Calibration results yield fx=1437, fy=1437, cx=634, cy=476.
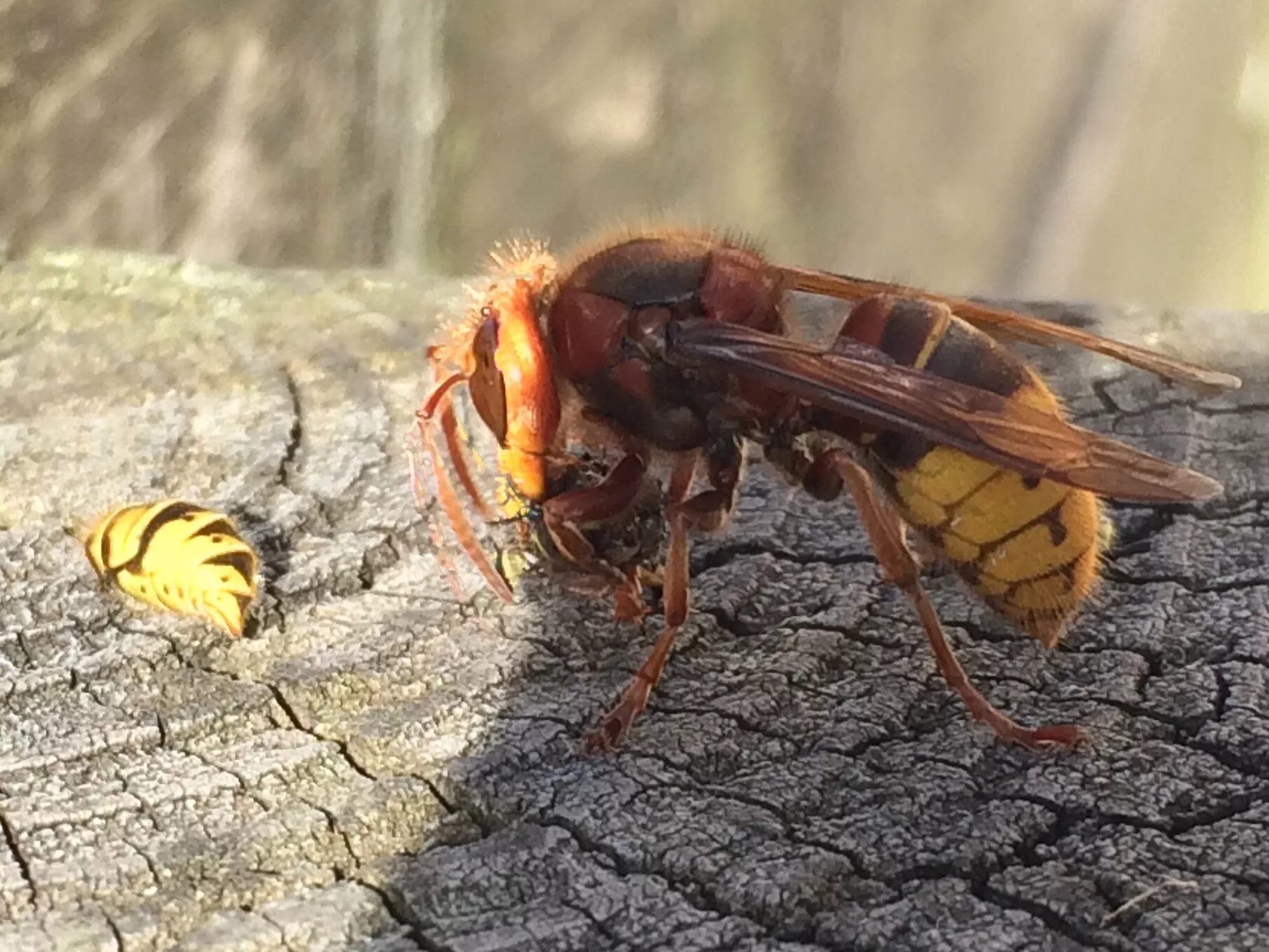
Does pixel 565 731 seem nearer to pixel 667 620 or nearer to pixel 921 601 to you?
pixel 667 620

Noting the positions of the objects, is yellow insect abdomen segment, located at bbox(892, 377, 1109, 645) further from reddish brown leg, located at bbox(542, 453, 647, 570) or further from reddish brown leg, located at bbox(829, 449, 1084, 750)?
reddish brown leg, located at bbox(542, 453, 647, 570)

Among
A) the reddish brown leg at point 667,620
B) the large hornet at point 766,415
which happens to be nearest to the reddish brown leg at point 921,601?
the large hornet at point 766,415

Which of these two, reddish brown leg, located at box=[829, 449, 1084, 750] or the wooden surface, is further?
reddish brown leg, located at box=[829, 449, 1084, 750]

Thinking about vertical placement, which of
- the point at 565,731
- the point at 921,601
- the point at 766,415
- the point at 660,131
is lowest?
the point at 565,731

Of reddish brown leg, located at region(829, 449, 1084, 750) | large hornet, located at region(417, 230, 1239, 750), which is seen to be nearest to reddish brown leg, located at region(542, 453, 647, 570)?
large hornet, located at region(417, 230, 1239, 750)

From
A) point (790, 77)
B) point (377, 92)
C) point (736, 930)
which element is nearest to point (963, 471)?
point (736, 930)

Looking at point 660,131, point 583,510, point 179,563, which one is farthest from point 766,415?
point 660,131
